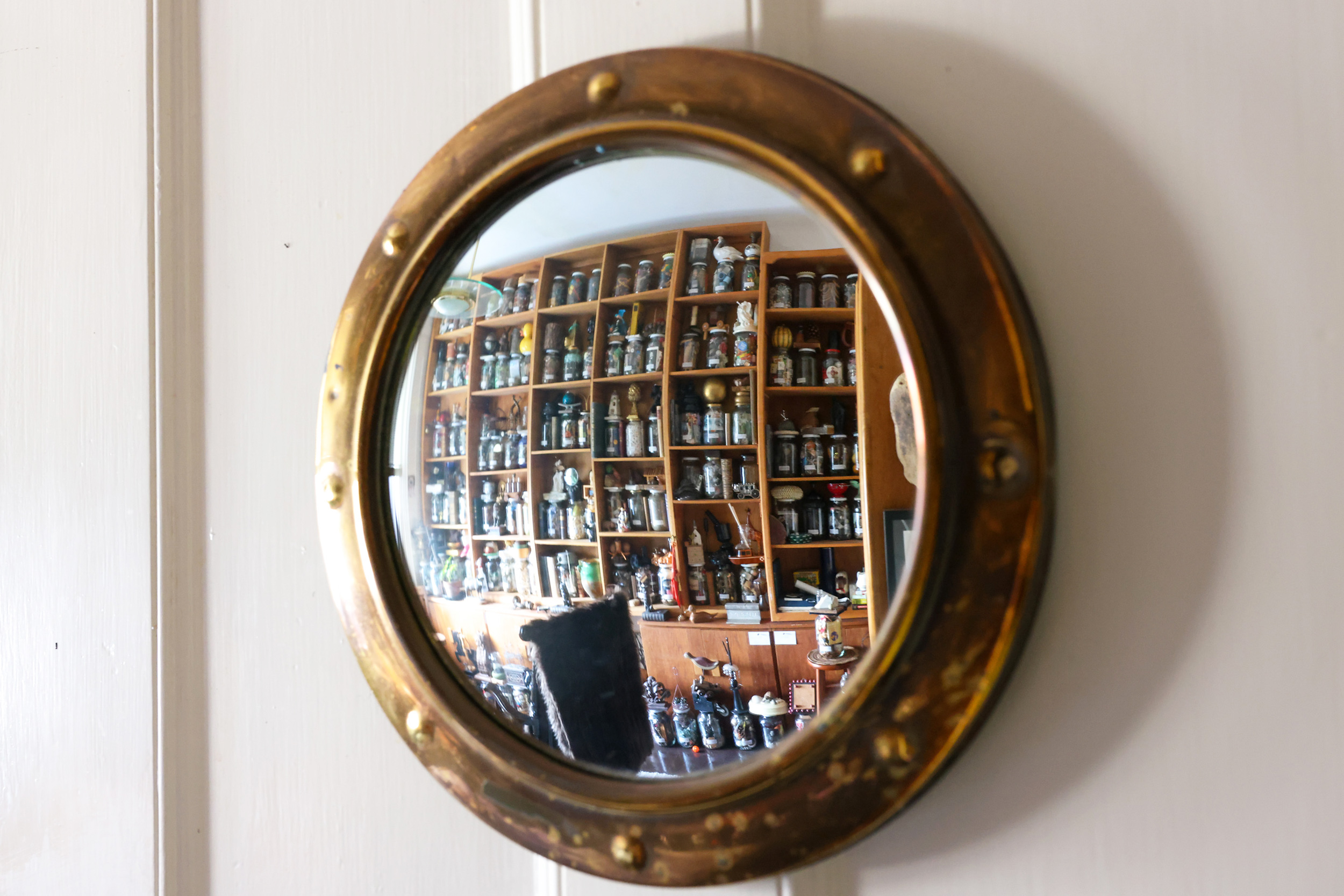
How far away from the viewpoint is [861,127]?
1.36 feet

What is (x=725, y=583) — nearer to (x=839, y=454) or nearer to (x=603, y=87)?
(x=839, y=454)

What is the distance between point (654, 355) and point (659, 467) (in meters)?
0.07

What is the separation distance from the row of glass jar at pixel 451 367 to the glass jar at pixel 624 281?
0.13m

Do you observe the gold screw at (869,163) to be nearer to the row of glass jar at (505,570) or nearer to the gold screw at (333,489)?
the row of glass jar at (505,570)

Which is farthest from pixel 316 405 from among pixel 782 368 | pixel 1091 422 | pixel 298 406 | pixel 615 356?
pixel 1091 422

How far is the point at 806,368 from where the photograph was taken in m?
0.41

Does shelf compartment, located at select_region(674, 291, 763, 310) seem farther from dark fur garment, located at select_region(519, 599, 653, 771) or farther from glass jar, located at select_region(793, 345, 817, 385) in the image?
dark fur garment, located at select_region(519, 599, 653, 771)

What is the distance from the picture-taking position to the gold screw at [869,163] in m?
0.41

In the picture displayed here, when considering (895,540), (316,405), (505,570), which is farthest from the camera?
(316,405)

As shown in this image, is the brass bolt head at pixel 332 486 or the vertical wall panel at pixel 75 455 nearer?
A: the brass bolt head at pixel 332 486

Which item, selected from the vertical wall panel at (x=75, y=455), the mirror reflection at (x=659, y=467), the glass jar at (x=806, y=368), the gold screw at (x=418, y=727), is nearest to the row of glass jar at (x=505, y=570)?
the mirror reflection at (x=659, y=467)

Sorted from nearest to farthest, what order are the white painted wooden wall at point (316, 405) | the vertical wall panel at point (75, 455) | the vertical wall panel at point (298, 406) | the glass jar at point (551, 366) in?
the white painted wooden wall at point (316, 405), the glass jar at point (551, 366), the vertical wall panel at point (298, 406), the vertical wall panel at point (75, 455)

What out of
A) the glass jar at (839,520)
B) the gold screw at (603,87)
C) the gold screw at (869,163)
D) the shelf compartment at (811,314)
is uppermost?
the gold screw at (603,87)

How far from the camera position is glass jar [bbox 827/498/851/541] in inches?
15.8
